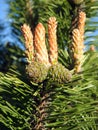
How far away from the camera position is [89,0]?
3.34ft

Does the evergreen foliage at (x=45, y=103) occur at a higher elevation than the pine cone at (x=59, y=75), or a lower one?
lower

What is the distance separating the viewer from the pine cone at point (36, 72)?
0.63m

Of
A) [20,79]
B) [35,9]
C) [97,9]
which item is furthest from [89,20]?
[20,79]

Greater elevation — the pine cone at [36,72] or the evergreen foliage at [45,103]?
the pine cone at [36,72]

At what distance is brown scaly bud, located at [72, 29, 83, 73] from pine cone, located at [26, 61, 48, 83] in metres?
0.10

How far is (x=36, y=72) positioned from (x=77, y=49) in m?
0.12

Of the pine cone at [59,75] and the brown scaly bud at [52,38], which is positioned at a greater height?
the brown scaly bud at [52,38]

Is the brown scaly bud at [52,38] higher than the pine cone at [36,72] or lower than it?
higher

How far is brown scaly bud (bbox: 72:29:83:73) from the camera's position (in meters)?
0.71

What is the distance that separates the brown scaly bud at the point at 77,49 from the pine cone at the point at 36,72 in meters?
0.10

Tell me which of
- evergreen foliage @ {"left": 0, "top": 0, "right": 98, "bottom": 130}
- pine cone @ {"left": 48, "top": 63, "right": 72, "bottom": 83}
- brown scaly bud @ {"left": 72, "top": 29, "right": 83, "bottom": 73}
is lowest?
evergreen foliage @ {"left": 0, "top": 0, "right": 98, "bottom": 130}

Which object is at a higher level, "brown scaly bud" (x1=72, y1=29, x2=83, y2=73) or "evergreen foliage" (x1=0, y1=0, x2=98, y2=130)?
"brown scaly bud" (x1=72, y1=29, x2=83, y2=73)

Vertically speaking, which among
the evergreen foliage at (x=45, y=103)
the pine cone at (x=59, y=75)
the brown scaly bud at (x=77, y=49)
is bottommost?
the evergreen foliage at (x=45, y=103)

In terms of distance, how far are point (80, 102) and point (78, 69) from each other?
11 cm
